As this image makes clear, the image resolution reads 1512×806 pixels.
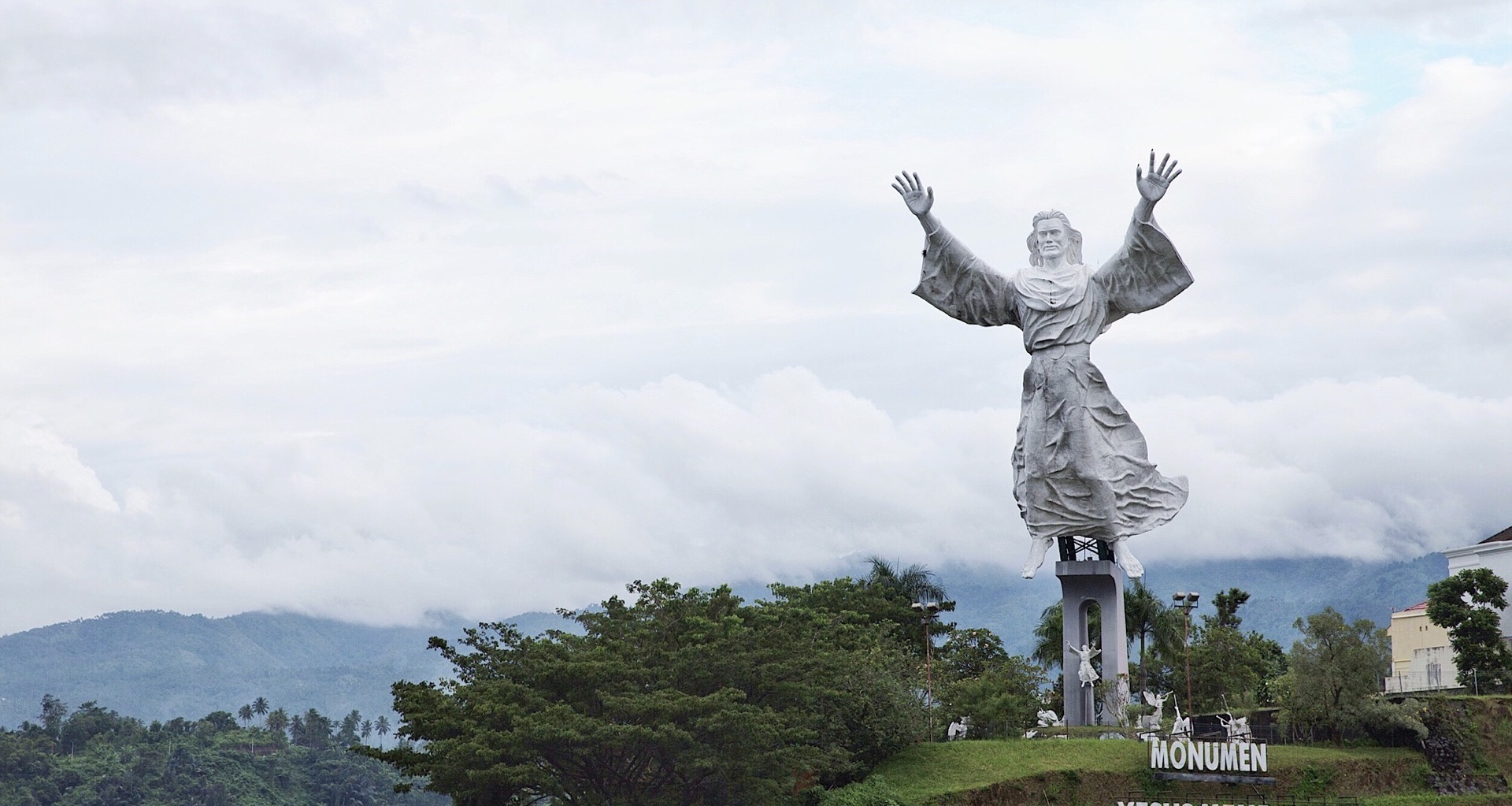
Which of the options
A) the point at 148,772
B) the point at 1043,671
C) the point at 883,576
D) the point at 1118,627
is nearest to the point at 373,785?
the point at 148,772

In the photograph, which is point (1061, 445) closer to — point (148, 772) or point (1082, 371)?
point (1082, 371)

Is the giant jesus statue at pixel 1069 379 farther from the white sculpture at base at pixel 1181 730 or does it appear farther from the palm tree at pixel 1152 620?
the palm tree at pixel 1152 620

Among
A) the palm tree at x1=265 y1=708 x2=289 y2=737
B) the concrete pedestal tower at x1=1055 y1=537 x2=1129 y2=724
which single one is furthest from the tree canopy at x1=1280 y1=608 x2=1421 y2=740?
the palm tree at x1=265 y1=708 x2=289 y2=737

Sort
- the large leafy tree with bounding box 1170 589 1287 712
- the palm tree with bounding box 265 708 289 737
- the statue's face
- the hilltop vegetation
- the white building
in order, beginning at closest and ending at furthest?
the statue's face → the large leafy tree with bounding box 1170 589 1287 712 → the white building → the hilltop vegetation → the palm tree with bounding box 265 708 289 737

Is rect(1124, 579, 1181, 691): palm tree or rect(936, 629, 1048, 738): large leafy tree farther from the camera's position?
rect(1124, 579, 1181, 691): palm tree

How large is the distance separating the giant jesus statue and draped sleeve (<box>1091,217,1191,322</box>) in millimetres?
32

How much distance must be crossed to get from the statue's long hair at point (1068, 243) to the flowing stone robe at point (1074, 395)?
43 cm

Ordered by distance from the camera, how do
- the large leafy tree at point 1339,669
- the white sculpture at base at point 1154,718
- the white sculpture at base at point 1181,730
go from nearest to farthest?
the white sculpture at base at point 1181,730
the large leafy tree at point 1339,669
the white sculpture at base at point 1154,718

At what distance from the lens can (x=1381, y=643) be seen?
47.0m

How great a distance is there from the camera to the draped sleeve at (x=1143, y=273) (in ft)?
156

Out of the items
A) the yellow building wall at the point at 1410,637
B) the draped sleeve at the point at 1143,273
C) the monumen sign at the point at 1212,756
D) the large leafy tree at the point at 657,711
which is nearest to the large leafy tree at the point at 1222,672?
the monumen sign at the point at 1212,756

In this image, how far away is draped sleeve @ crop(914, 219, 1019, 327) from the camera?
1973 inches

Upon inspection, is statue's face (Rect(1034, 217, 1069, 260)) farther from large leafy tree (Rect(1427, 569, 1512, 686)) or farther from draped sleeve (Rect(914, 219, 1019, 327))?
large leafy tree (Rect(1427, 569, 1512, 686))

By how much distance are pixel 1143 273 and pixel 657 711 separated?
1869 cm
